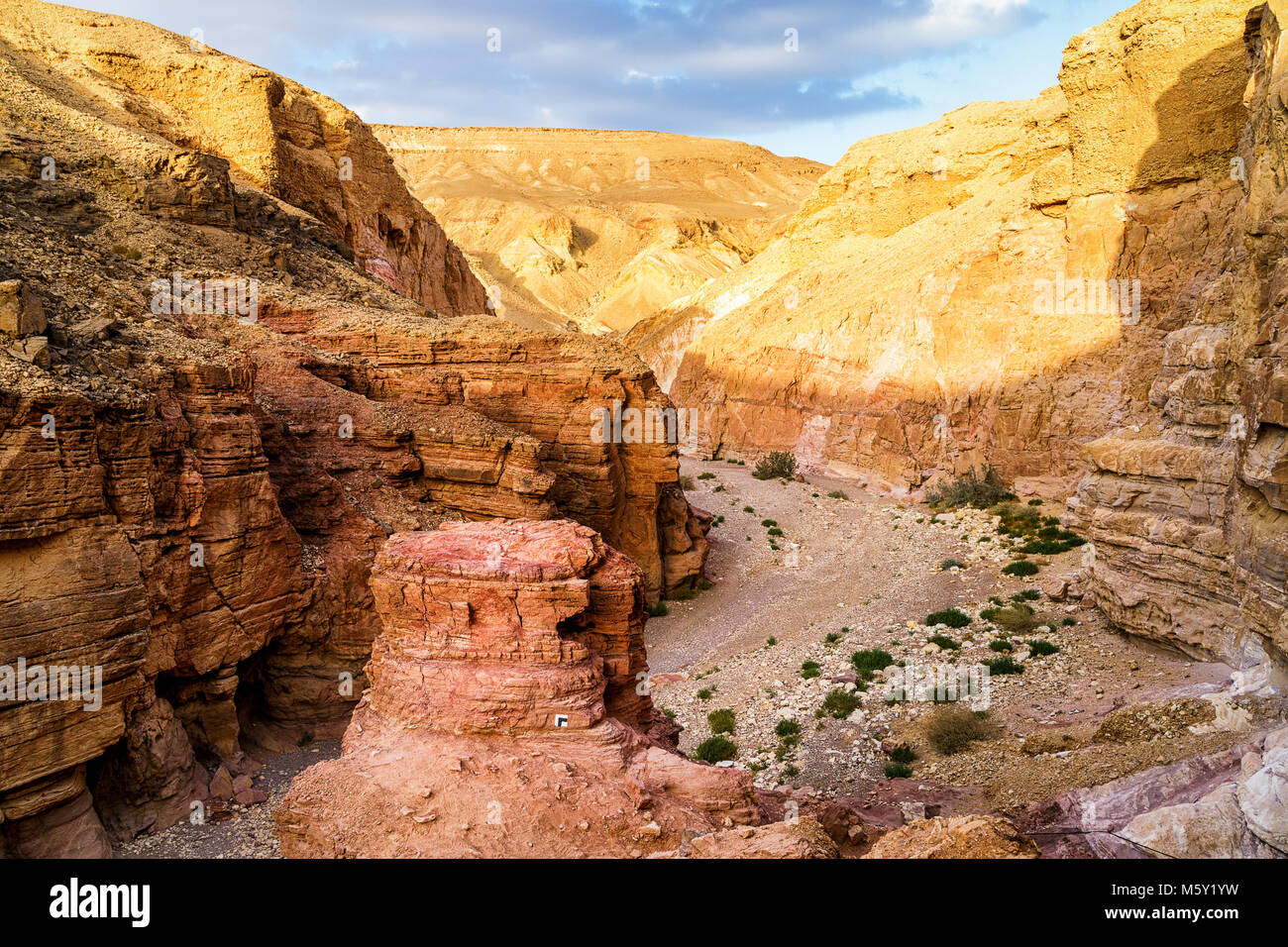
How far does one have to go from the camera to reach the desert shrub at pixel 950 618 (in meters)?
16.9

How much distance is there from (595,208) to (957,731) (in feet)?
288

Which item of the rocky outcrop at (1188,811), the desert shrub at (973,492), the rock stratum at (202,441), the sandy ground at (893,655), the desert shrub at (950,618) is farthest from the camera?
the desert shrub at (973,492)

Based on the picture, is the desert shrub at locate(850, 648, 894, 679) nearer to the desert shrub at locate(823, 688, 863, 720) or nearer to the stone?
the desert shrub at locate(823, 688, 863, 720)

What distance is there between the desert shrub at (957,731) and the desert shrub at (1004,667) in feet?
5.67

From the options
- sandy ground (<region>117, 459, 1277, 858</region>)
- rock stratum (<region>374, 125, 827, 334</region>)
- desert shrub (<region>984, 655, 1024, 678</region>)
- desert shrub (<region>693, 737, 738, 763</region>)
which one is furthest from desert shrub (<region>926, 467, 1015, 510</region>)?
rock stratum (<region>374, 125, 827, 334</region>)

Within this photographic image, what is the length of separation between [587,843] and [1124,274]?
24113 mm

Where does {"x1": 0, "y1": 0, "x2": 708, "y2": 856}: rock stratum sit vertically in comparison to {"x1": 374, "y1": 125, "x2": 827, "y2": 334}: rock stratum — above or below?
below

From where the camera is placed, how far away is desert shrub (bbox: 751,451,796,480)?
33094mm

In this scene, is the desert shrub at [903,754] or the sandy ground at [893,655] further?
the desert shrub at [903,754]

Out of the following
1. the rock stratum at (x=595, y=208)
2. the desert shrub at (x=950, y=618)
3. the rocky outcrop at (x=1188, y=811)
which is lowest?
the desert shrub at (x=950, y=618)

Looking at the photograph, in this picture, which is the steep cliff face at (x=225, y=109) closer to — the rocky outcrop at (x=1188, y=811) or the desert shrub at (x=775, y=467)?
the desert shrub at (x=775, y=467)

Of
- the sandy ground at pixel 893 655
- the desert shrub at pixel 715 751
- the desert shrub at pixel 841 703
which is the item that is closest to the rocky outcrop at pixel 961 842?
the sandy ground at pixel 893 655

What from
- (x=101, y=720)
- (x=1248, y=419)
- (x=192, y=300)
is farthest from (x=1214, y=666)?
(x=192, y=300)

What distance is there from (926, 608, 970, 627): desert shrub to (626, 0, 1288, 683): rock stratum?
2874 mm
